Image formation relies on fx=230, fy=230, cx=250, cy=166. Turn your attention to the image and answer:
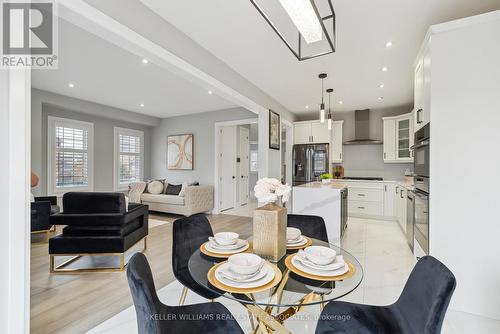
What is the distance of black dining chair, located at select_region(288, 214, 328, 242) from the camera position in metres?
1.99

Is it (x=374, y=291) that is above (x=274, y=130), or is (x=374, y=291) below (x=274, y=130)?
below

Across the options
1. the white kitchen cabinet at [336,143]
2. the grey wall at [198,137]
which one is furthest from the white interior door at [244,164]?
the white kitchen cabinet at [336,143]

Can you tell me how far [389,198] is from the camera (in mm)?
4918

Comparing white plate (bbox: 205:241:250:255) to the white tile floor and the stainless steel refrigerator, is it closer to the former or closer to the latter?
the white tile floor

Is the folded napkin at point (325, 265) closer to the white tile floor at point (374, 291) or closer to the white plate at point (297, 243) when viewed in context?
the white plate at point (297, 243)

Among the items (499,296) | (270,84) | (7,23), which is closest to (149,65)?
(270,84)

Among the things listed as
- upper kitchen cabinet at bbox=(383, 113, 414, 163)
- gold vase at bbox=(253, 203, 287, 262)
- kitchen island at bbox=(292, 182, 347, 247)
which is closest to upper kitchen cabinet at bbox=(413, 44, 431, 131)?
kitchen island at bbox=(292, 182, 347, 247)

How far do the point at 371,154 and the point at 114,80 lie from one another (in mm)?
5764

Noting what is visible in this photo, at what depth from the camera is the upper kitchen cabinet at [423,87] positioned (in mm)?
2153

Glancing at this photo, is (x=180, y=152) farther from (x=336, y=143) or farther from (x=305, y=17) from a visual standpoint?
(x=305, y=17)

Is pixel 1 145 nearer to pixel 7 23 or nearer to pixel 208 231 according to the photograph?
pixel 7 23

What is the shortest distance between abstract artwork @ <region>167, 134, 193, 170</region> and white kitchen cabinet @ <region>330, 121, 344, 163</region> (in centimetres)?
371

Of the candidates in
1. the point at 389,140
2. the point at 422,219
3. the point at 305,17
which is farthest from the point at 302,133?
the point at 305,17

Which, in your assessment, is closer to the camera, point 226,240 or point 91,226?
point 226,240
